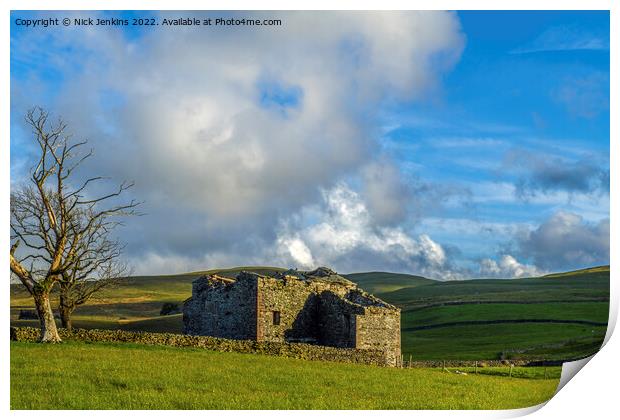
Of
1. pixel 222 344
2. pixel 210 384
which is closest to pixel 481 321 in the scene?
pixel 222 344

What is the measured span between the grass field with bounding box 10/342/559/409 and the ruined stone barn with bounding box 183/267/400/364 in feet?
34.8

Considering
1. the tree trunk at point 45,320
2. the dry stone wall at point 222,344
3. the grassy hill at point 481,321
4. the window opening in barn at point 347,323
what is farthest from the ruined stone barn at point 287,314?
the tree trunk at point 45,320

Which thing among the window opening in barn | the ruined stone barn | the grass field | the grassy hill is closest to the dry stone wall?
the grass field

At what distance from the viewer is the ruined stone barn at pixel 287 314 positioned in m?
48.5

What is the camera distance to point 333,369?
3684cm

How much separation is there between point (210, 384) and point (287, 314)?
21.6 m

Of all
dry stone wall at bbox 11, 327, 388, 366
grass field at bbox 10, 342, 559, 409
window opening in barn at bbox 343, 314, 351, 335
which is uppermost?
window opening in barn at bbox 343, 314, 351, 335

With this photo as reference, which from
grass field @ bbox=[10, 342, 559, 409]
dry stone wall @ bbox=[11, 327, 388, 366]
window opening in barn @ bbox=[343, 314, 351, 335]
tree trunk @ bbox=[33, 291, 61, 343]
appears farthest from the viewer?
window opening in barn @ bbox=[343, 314, 351, 335]

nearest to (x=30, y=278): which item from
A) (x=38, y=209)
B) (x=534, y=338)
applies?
(x=38, y=209)

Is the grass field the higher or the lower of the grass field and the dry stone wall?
the lower

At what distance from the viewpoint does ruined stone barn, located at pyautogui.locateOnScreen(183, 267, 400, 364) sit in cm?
4847

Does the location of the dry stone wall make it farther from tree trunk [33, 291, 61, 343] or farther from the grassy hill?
the grassy hill

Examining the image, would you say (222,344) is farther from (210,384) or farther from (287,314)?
(210,384)

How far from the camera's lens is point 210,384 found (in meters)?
28.2
